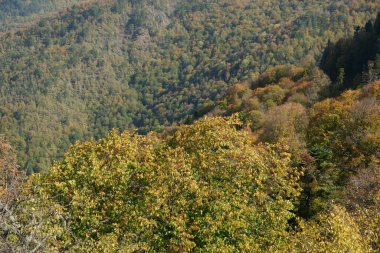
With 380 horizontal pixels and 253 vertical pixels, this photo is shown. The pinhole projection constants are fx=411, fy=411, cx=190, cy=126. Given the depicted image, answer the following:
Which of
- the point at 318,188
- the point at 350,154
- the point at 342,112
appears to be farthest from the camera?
the point at 342,112

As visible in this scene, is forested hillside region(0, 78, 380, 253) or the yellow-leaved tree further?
the yellow-leaved tree

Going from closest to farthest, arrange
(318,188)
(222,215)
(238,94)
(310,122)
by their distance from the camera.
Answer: (222,215)
(318,188)
(310,122)
(238,94)

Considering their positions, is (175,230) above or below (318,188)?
above

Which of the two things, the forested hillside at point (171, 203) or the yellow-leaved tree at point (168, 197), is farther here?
the yellow-leaved tree at point (168, 197)

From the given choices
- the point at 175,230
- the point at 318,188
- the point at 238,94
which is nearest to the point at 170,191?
the point at 175,230

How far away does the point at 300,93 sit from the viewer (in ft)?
391

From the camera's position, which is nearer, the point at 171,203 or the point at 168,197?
the point at 171,203

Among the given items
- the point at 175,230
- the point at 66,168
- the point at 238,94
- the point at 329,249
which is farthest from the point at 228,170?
the point at 238,94

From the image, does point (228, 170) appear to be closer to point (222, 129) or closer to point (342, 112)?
point (222, 129)

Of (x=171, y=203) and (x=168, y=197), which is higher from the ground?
(x=168, y=197)

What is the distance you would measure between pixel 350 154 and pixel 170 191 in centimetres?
3926

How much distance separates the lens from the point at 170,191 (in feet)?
94.4

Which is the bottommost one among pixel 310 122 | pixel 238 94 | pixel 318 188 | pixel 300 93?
pixel 238 94

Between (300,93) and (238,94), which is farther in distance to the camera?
(238,94)
